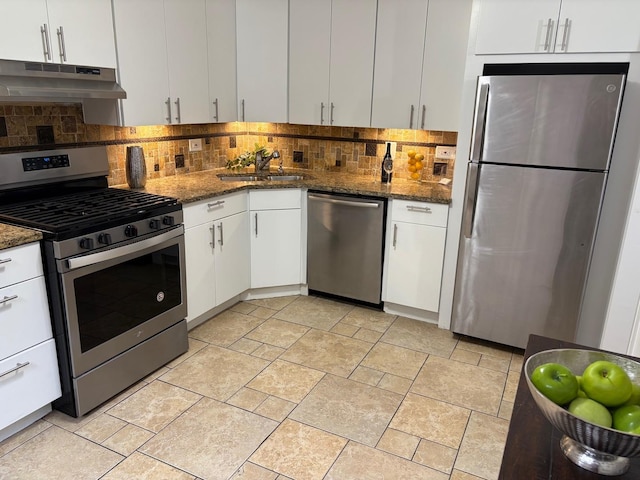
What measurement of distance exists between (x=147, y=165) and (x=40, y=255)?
145 cm

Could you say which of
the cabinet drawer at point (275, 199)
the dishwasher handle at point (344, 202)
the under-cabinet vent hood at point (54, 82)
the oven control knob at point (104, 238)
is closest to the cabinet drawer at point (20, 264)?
the oven control knob at point (104, 238)

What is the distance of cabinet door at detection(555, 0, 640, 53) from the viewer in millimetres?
2420

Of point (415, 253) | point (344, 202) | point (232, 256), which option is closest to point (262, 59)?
point (344, 202)

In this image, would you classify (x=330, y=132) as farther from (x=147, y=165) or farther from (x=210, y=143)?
(x=147, y=165)

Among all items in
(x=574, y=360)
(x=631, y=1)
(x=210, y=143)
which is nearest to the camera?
(x=574, y=360)

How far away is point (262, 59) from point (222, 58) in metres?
0.31

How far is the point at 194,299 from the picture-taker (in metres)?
3.06

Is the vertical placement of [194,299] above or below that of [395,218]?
below

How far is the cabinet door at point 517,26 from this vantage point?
8.43 ft

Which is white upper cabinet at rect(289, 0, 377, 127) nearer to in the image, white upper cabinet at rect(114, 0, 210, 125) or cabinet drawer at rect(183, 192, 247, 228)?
white upper cabinet at rect(114, 0, 210, 125)

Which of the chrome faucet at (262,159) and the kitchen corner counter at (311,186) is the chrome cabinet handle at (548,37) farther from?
the chrome faucet at (262,159)

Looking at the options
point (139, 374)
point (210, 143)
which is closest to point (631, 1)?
point (210, 143)

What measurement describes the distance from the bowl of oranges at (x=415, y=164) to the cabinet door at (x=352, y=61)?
0.41 meters

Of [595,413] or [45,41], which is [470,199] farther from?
[45,41]
